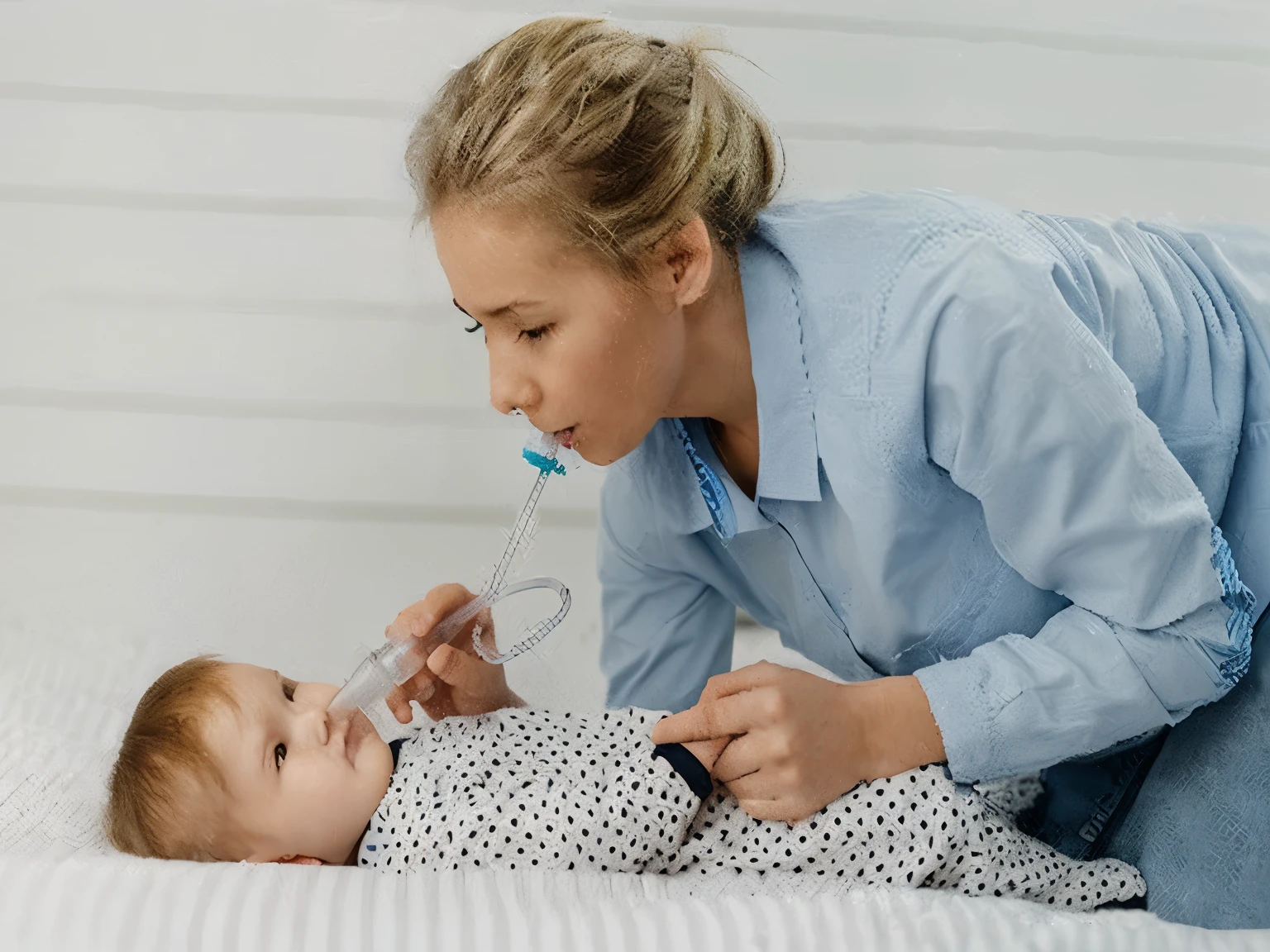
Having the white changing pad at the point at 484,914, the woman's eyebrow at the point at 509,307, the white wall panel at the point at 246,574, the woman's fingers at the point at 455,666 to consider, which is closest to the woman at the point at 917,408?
the woman's eyebrow at the point at 509,307

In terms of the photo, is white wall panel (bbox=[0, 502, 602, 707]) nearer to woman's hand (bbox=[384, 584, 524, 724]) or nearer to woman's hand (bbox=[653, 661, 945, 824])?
woman's hand (bbox=[384, 584, 524, 724])

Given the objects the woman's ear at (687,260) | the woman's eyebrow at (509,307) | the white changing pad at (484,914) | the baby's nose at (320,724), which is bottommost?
the baby's nose at (320,724)

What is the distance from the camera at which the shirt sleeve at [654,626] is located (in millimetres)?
1250

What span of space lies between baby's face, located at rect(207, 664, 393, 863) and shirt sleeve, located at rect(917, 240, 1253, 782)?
50 centimetres

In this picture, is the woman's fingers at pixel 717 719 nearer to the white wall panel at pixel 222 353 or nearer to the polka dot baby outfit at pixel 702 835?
the polka dot baby outfit at pixel 702 835

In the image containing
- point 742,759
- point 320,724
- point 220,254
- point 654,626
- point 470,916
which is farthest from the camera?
point 220,254

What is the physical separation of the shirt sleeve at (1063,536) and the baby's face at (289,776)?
0.50m

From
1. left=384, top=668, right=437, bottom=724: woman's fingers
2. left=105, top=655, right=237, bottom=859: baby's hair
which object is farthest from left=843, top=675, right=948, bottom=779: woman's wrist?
left=105, top=655, right=237, bottom=859: baby's hair

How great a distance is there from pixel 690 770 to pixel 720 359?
0.35 metres

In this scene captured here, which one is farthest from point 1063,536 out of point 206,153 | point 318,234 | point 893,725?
point 206,153

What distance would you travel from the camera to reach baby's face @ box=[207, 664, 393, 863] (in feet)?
3.35

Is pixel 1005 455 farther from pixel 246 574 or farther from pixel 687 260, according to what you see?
pixel 246 574

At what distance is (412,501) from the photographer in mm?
1418

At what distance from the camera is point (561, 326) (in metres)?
0.89
